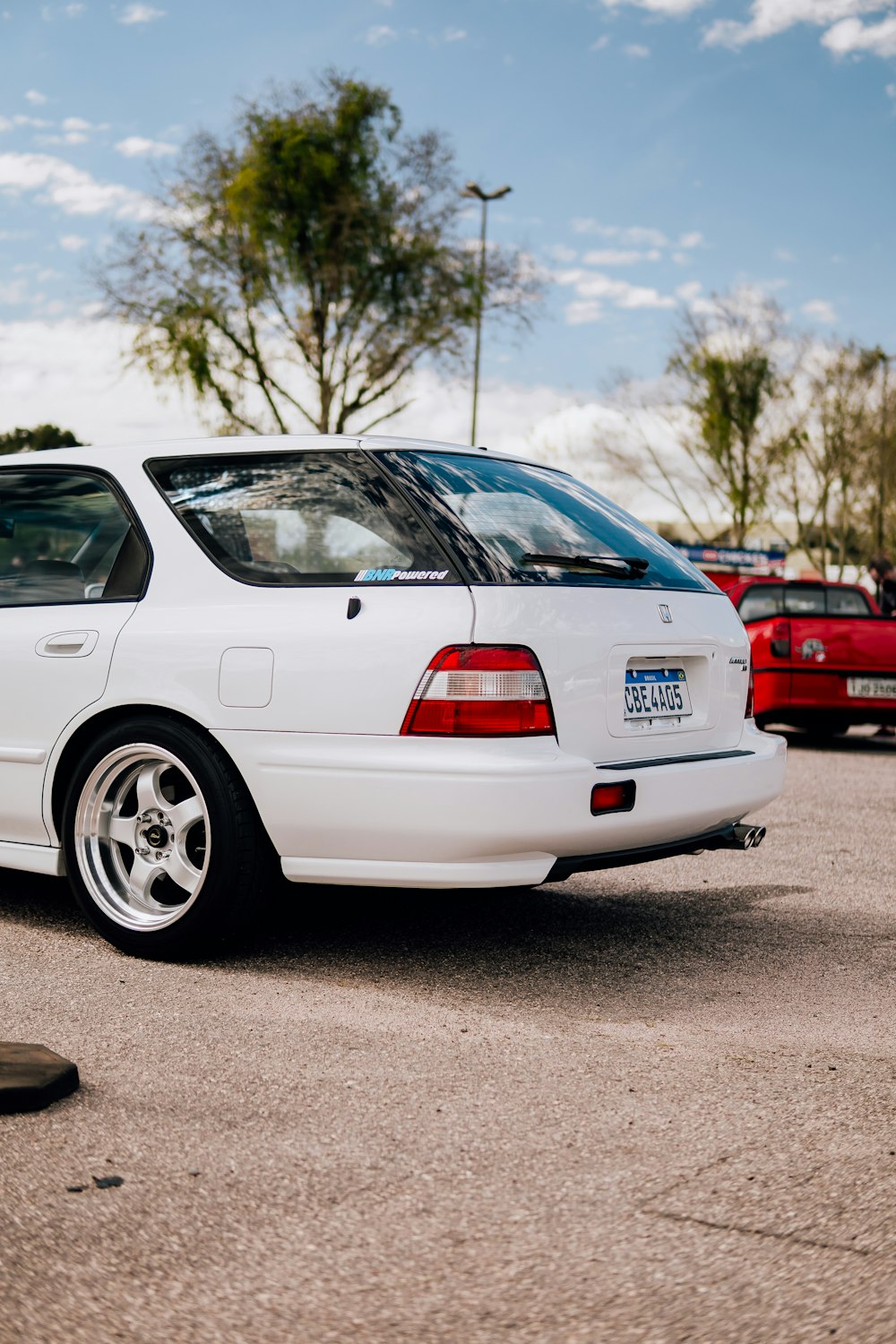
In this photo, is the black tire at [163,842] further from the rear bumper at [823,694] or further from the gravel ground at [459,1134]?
the rear bumper at [823,694]

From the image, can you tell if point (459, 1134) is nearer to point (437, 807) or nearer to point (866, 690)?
point (437, 807)

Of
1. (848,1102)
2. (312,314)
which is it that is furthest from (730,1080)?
(312,314)

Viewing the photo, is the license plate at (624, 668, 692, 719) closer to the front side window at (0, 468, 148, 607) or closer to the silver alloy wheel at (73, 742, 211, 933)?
the silver alloy wheel at (73, 742, 211, 933)

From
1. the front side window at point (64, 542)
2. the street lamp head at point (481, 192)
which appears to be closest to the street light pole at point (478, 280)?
the street lamp head at point (481, 192)

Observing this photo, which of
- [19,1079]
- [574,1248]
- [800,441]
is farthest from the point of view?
→ [800,441]

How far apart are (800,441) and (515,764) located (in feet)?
151

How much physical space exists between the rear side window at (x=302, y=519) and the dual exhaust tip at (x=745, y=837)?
4.59 feet

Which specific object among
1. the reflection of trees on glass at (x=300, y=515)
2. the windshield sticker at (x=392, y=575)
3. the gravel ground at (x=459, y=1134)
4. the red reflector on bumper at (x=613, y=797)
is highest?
the reflection of trees on glass at (x=300, y=515)

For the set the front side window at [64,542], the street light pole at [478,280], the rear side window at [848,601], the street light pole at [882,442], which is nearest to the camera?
the front side window at [64,542]

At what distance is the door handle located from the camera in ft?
15.0

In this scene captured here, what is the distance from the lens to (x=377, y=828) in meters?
4.04

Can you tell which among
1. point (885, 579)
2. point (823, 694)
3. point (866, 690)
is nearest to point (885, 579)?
point (885, 579)

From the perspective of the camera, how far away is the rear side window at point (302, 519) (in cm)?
419

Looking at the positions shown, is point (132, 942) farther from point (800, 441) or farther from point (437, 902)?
point (800, 441)
